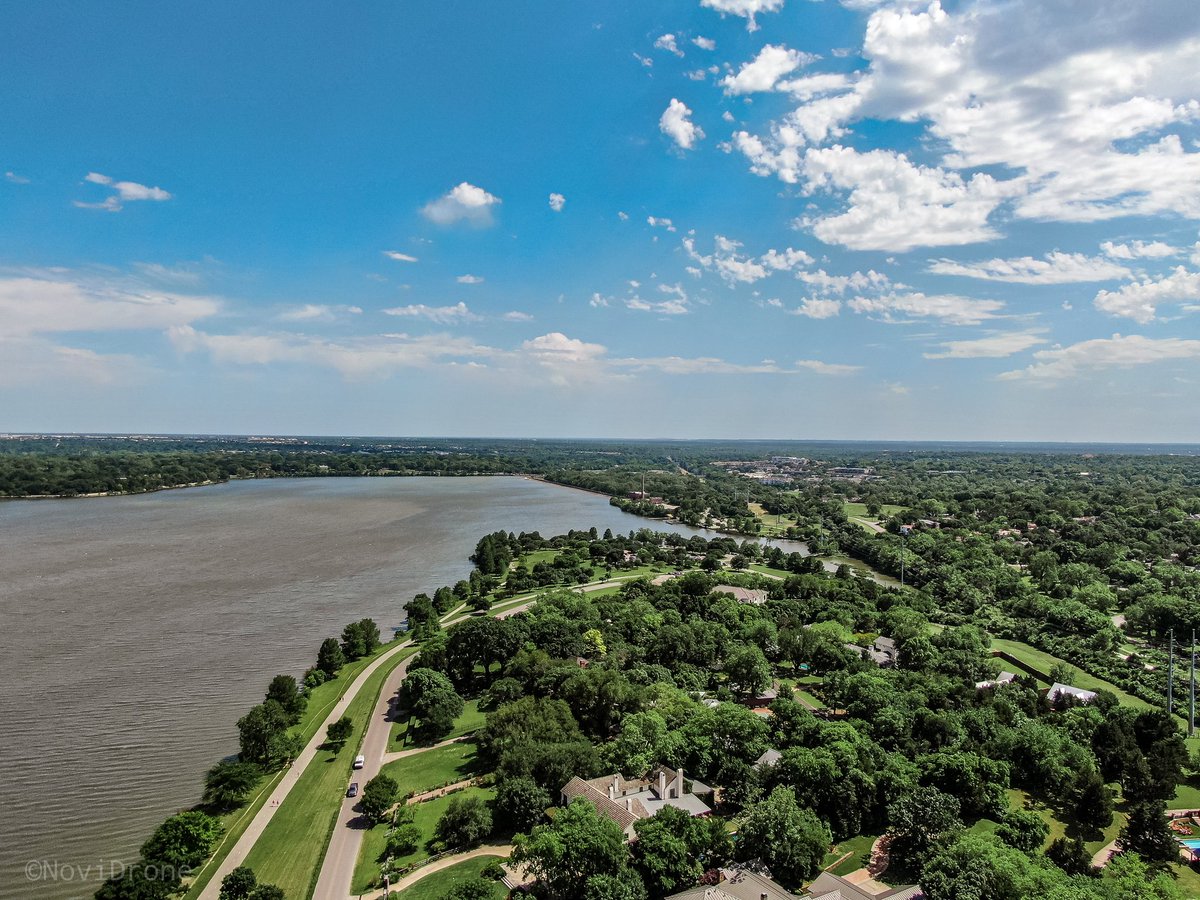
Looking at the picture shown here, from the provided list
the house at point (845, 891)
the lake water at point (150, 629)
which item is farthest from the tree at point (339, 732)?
the house at point (845, 891)

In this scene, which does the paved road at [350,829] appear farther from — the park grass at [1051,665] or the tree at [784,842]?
the park grass at [1051,665]

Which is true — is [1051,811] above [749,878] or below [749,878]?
below

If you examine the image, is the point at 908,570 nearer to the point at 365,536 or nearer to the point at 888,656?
the point at 888,656

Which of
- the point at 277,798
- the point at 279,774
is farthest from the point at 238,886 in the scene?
the point at 279,774

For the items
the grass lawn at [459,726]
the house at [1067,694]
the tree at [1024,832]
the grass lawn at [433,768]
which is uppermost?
the tree at [1024,832]

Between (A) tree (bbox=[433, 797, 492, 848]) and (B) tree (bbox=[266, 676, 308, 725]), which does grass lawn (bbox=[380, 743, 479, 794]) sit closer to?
(A) tree (bbox=[433, 797, 492, 848])

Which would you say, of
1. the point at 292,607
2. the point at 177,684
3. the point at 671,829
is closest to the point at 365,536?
the point at 292,607

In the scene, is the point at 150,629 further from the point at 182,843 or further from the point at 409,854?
the point at 409,854
